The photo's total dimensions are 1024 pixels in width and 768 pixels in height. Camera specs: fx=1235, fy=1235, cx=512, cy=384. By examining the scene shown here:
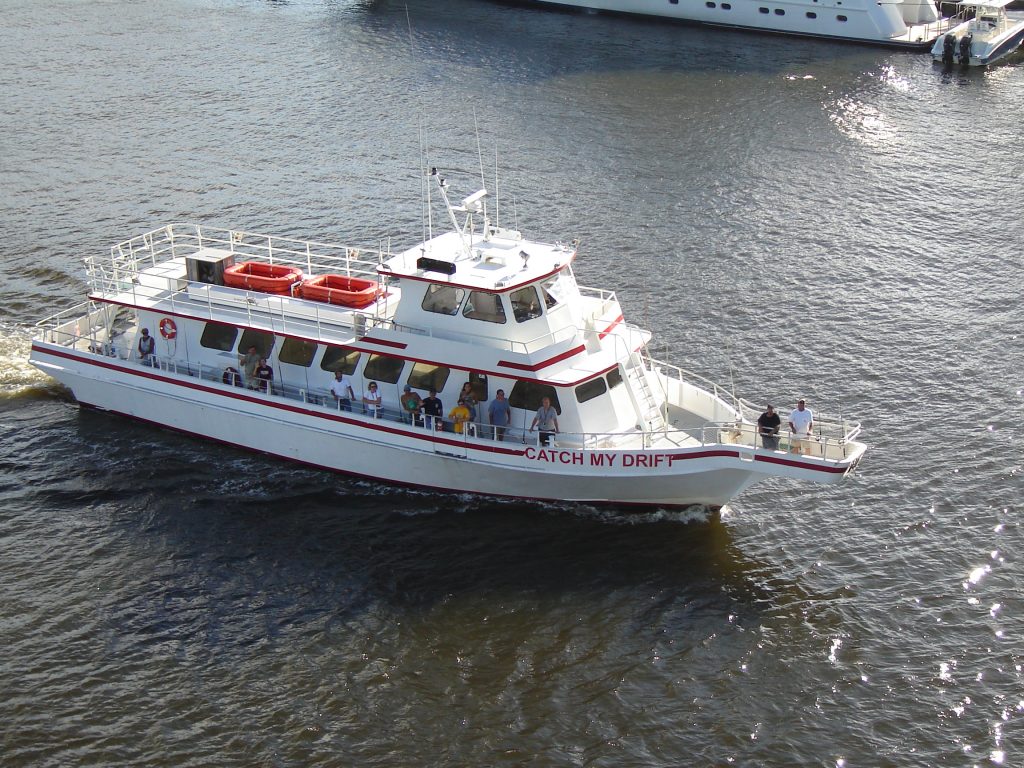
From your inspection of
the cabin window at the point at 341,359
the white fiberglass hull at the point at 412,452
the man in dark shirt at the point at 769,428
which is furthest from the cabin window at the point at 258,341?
the man in dark shirt at the point at 769,428

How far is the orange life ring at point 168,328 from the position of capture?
111ft

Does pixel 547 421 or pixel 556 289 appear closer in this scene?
pixel 547 421

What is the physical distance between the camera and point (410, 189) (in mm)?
52406

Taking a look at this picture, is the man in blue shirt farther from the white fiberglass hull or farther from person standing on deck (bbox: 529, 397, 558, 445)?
person standing on deck (bbox: 529, 397, 558, 445)

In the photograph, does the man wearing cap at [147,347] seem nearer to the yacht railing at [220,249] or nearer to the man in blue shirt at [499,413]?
the yacht railing at [220,249]

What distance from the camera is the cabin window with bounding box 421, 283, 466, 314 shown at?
3058 centimetres

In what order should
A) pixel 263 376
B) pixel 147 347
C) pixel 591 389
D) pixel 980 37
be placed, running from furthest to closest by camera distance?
pixel 980 37 < pixel 147 347 < pixel 263 376 < pixel 591 389

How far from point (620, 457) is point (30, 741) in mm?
14148

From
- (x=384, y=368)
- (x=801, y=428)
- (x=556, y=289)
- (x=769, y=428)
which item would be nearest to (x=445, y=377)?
(x=384, y=368)

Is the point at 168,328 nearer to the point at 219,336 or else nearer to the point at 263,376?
the point at 219,336

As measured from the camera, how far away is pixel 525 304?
30328 millimetres

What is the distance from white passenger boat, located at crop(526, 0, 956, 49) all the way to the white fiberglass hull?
2031 inches

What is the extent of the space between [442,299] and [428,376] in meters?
2.05

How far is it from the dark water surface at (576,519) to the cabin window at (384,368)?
9.61 ft
